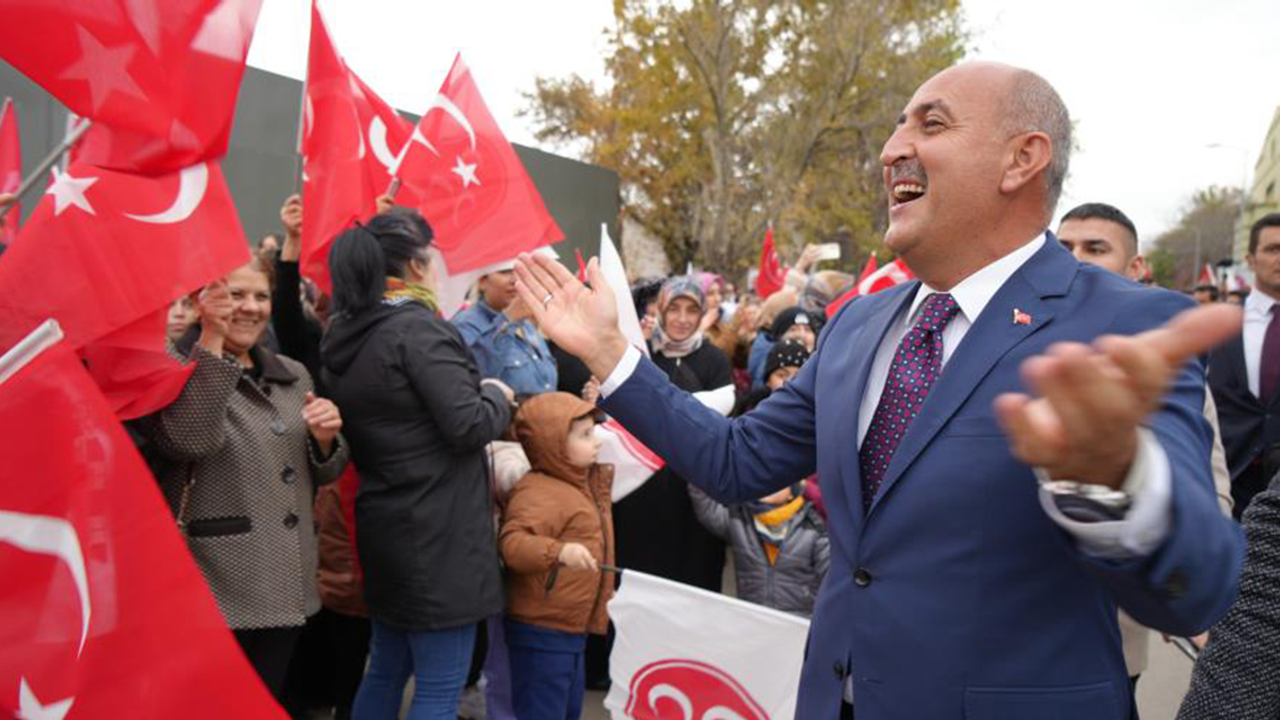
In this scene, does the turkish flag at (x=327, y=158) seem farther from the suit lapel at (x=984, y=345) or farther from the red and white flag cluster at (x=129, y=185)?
the suit lapel at (x=984, y=345)

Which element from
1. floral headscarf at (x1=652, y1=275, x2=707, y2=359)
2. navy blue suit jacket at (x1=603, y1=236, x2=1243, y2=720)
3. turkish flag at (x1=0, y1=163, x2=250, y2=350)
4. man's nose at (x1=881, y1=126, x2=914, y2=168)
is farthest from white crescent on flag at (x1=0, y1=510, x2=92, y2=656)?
floral headscarf at (x1=652, y1=275, x2=707, y2=359)

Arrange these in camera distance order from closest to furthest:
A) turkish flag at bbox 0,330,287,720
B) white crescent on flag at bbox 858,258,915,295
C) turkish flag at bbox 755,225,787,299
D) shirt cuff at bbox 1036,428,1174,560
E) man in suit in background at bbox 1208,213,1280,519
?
shirt cuff at bbox 1036,428,1174,560
turkish flag at bbox 0,330,287,720
man in suit in background at bbox 1208,213,1280,519
white crescent on flag at bbox 858,258,915,295
turkish flag at bbox 755,225,787,299

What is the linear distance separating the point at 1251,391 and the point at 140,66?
484 cm

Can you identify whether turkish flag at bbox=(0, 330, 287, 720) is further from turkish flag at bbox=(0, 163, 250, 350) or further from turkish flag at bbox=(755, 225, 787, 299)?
turkish flag at bbox=(755, 225, 787, 299)

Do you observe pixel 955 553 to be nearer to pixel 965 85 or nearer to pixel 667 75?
pixel 965 85

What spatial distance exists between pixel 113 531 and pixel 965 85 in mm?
1880

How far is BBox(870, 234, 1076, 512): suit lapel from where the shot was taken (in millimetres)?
1623

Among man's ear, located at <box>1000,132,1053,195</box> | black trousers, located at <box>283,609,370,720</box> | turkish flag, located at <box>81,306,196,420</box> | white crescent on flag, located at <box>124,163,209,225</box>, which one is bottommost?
black trousers, located at <box>283,609,370,720</box>

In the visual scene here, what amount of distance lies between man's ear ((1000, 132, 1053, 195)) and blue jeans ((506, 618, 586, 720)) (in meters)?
2.61

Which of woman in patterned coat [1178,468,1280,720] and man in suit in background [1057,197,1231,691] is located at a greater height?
man in suit in background [1057,197,1231,691]

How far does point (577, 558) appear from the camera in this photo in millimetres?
3518

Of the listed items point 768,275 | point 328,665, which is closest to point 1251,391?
point 328,665

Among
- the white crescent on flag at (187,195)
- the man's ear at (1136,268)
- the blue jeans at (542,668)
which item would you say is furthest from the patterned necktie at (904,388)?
the man's ear at (1136,268)

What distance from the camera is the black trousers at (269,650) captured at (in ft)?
9.95
